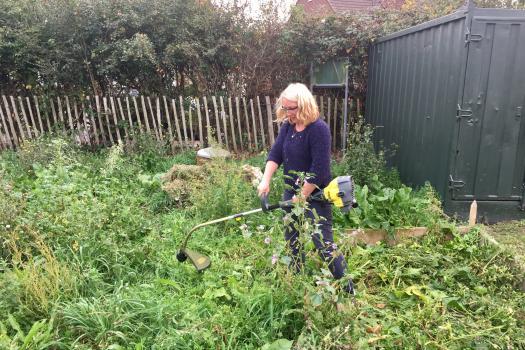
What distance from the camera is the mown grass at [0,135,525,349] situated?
2373 mm

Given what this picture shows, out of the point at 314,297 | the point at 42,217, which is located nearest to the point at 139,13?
the point at 42,217

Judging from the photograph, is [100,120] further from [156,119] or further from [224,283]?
[224,283]

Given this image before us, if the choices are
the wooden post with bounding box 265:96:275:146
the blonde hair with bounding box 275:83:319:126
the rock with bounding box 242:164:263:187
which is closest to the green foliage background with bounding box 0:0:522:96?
the wooden post with bounding box 265:96:275:146

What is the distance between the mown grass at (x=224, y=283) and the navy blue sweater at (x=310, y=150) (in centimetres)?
56

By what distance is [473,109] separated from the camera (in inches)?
A: 170

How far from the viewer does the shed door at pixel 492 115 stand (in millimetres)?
4176

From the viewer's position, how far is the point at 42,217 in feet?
11.0

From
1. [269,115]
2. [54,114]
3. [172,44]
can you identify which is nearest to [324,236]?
[269,115]

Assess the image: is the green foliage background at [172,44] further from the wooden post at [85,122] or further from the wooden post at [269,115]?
the wooden post at [269,115]

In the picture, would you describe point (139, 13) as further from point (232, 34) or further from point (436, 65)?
point (436, 65)

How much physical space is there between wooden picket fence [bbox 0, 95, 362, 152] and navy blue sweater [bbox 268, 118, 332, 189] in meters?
4.60

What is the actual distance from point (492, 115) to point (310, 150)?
2764 mm

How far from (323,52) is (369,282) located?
5188 mm

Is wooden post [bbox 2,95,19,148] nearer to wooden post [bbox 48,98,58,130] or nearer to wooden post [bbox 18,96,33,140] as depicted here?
wooden post [bbox 18,96,33,140]
